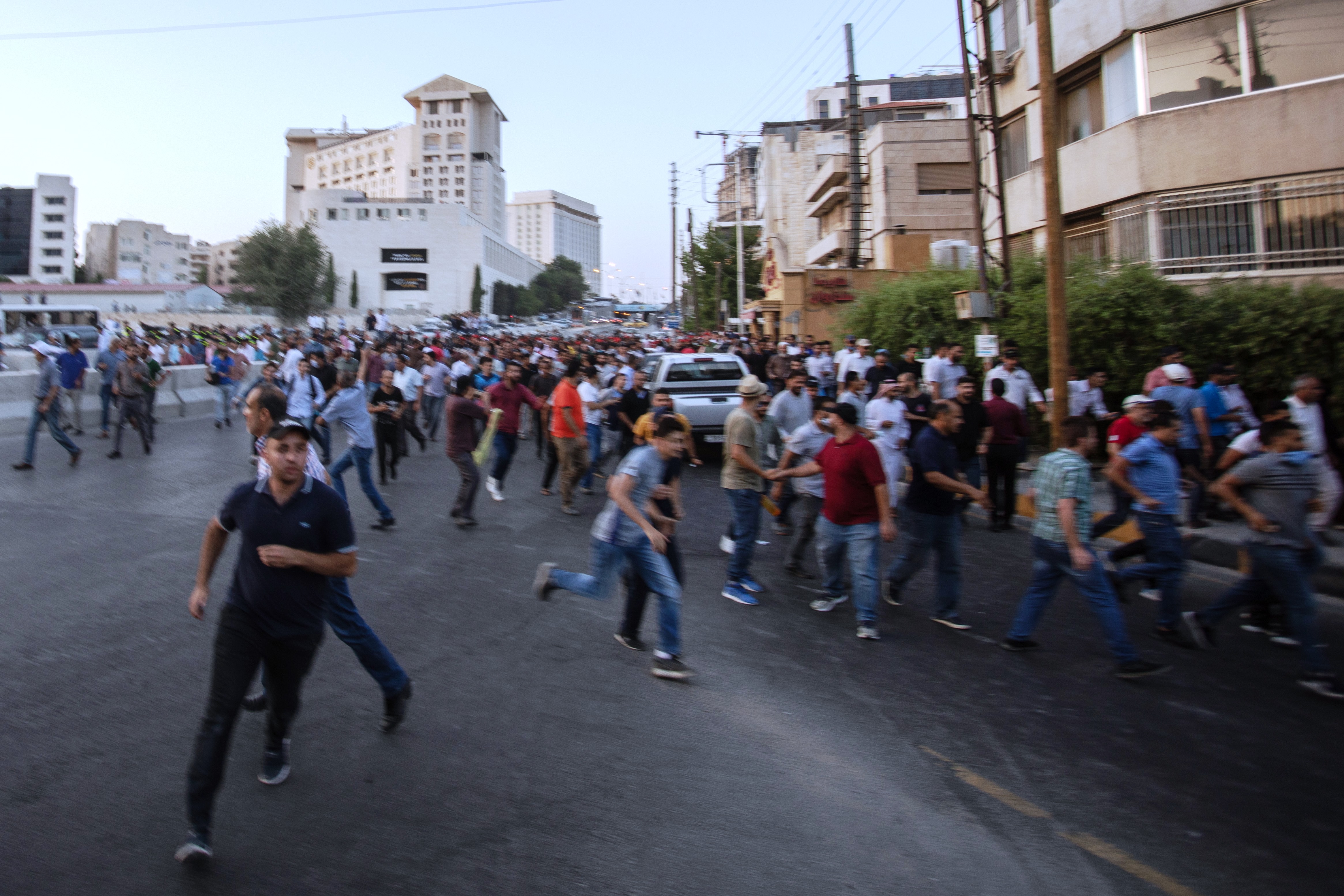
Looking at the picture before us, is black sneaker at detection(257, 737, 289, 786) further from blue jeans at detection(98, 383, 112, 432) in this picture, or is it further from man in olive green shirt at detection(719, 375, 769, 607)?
blue jeans at detection(98, 383, 112, 432)

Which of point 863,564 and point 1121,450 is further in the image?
point 1121,450

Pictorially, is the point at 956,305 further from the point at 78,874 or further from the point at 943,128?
the point at 943,128

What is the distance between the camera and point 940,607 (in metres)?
7.03

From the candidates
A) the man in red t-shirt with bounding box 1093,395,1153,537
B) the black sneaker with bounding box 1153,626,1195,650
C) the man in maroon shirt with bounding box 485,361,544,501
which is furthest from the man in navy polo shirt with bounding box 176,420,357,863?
the man in maroon shirt with bounding box 485,361,544,501

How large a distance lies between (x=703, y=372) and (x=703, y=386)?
1.48 ft

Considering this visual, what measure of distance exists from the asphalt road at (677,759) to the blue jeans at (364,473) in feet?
7.66

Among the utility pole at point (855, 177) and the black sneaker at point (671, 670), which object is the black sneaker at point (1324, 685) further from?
the utility pole at point (855, 177)

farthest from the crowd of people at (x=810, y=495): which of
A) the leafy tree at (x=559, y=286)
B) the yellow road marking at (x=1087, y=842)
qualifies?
the leafy tree at (x=559, y=286)

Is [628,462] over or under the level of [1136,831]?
over

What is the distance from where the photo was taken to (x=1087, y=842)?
3.79 meters

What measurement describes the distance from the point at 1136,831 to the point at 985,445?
23.8 ft

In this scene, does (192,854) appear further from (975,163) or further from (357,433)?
(975,163)

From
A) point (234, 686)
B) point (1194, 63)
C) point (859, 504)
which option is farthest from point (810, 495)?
point (1194, 63)

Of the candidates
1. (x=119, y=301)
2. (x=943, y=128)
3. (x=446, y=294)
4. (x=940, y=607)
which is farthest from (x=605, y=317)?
(x=940, y=607)
